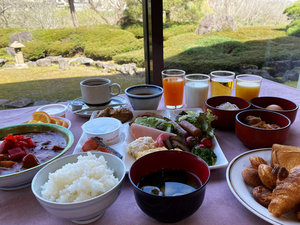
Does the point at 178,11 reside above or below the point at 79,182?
above

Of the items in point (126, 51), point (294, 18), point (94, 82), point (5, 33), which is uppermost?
point (294, 18)

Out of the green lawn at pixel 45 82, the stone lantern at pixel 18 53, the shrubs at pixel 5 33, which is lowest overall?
the green lawn at pixel 45 82

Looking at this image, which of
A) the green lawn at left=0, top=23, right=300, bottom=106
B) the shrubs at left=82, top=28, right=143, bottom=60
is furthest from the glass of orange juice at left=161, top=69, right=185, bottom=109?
the shrubs at left=82, top=28, right=143, bottom=60

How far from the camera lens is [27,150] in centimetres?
109

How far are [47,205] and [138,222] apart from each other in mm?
311

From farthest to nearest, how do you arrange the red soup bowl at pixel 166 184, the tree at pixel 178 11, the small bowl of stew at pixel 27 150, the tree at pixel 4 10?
the tree at pixel 178 11 < the tree at pixel 4 10 < the small bowl of stew at pixel 27 150 < the red soup bowl at pixel 166 184

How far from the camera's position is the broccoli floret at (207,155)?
1087 millimetres

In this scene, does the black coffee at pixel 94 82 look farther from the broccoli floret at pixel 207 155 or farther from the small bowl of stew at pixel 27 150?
the broccoli floret at pixel 207 155

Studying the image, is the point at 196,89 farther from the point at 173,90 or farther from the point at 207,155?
the point at 207,155

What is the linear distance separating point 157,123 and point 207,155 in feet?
1.36

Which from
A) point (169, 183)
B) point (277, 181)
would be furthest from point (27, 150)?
point (277, 181)

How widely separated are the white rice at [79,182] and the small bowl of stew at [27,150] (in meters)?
0.16

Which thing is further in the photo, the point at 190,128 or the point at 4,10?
the point at 4,10

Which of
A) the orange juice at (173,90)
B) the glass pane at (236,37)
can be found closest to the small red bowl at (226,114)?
the orange juice at (173,90)
